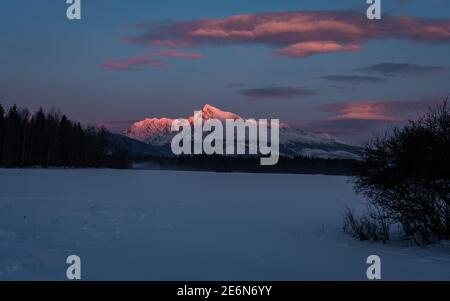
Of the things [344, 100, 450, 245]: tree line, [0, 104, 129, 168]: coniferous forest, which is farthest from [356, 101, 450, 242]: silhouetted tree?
[0, 104, 129, 168]: coniferous forest

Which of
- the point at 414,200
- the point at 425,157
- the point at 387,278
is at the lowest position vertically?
the point at 387,278

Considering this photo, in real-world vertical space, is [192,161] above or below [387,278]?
above

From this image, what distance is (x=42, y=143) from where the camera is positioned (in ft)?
306

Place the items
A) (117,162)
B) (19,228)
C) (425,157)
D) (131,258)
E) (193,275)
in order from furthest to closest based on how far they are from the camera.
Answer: (117,162) → (19,228) → (425,157) → (131,258) → (193,275)

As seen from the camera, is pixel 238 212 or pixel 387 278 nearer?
pixel 387 278

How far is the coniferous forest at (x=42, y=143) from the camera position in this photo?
8356cm

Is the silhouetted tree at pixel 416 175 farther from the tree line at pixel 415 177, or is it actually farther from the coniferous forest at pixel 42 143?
the coniferous forest at pixel 42 143

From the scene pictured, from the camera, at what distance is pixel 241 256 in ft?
36.8

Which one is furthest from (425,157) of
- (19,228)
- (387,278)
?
(19,228)

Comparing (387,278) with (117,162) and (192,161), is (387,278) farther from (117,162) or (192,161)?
(192,161)

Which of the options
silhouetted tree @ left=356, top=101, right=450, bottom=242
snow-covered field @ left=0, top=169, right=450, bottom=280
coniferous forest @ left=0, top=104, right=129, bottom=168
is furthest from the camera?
coniferous forest @ left=0, top=104, right=129, bottom=168

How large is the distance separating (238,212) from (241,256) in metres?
11.2

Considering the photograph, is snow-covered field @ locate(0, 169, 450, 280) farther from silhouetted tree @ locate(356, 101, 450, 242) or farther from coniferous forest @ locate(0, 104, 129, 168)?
coniferous forest @ locate(0, 104, 129, 168)

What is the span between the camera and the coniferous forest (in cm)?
8356
